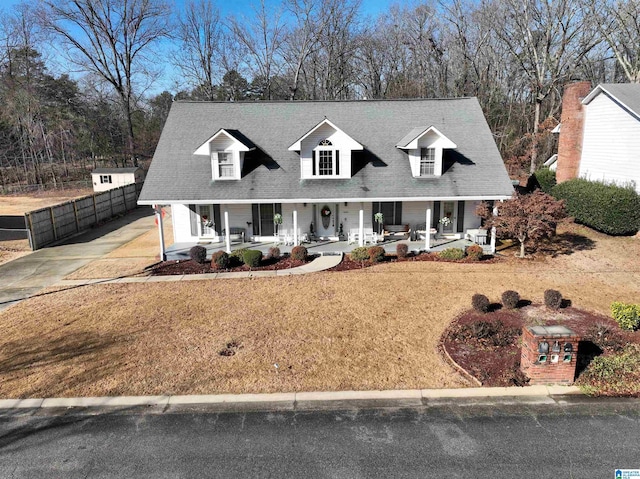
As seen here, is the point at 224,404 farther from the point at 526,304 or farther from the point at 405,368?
the point at 526,304

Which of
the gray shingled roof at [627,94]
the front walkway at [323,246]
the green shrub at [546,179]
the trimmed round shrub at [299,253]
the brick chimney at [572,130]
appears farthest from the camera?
the green shrub at [546,179]

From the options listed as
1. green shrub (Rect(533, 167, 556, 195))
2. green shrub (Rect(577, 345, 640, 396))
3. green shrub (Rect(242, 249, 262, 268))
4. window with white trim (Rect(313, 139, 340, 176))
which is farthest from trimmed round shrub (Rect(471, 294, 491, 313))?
green shrub (Rect(533, 167, 556, 195))

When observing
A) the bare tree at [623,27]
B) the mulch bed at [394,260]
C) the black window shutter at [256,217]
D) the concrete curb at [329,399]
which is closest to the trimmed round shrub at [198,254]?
the black window shutter at [256,217]

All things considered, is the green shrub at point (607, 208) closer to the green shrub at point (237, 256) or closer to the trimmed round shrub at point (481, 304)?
the trimmed round shrub at point (481, 304)

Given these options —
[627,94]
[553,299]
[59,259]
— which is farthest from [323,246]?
[627,94]

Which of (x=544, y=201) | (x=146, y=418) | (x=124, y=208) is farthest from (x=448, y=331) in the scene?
(x=124, y=208)

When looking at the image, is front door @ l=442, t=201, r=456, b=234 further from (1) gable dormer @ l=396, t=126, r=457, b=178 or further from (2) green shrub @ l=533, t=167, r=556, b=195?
(2) green shrub @ l=533, t=167, r=556, b=195
